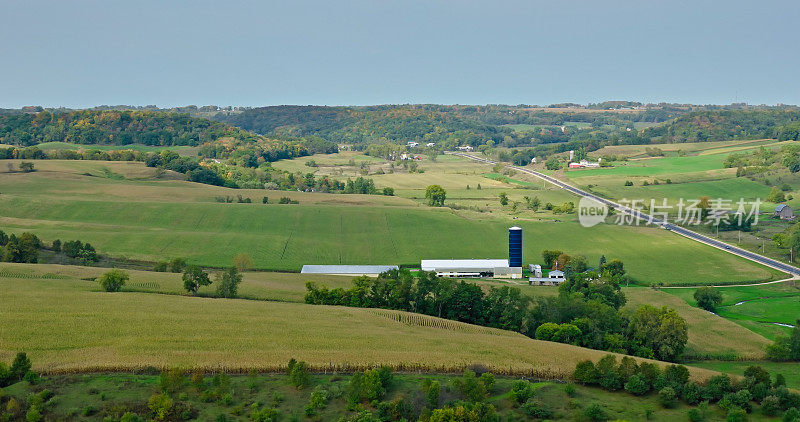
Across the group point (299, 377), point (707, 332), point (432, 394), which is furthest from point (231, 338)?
point (707, 332)

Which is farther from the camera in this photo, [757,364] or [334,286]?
[334,286]

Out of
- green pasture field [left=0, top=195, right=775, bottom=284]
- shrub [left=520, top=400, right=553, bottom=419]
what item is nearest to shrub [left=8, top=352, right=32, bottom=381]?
shrub [left=520, top=400, right=553, bottom=419]

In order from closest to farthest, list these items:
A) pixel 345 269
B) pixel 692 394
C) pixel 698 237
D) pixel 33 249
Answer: pixel 692 394
pixel 33 249
pixel 345 269
pixel 698 237

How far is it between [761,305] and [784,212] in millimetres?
45211

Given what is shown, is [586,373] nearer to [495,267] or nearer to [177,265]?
[495,267]

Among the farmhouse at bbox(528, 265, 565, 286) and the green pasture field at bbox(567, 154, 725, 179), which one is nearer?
the farmhouse at bbox(528, 265, 565, 286)

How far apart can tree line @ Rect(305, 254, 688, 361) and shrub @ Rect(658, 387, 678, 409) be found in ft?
40.8

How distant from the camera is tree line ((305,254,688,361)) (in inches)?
1941

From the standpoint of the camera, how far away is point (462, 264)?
249 feet

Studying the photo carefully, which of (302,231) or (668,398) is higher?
(302,231)

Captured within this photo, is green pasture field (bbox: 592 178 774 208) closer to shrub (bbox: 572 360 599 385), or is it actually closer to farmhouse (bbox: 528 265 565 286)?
farmhouse (bbox: 528 265 565 286)

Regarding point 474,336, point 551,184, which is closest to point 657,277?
point 474,336

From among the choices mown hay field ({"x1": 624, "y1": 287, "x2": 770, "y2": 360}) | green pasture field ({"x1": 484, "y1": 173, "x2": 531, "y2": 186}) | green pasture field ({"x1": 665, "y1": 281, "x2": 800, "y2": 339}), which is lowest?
green pasture field ({"x1": 665, "y1": 281, "x2": 800, "y2": 339})

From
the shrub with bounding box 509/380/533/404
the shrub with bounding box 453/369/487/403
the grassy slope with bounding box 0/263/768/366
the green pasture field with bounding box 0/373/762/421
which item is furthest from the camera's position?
the grassy slope with bounding box 0/263/768/366
